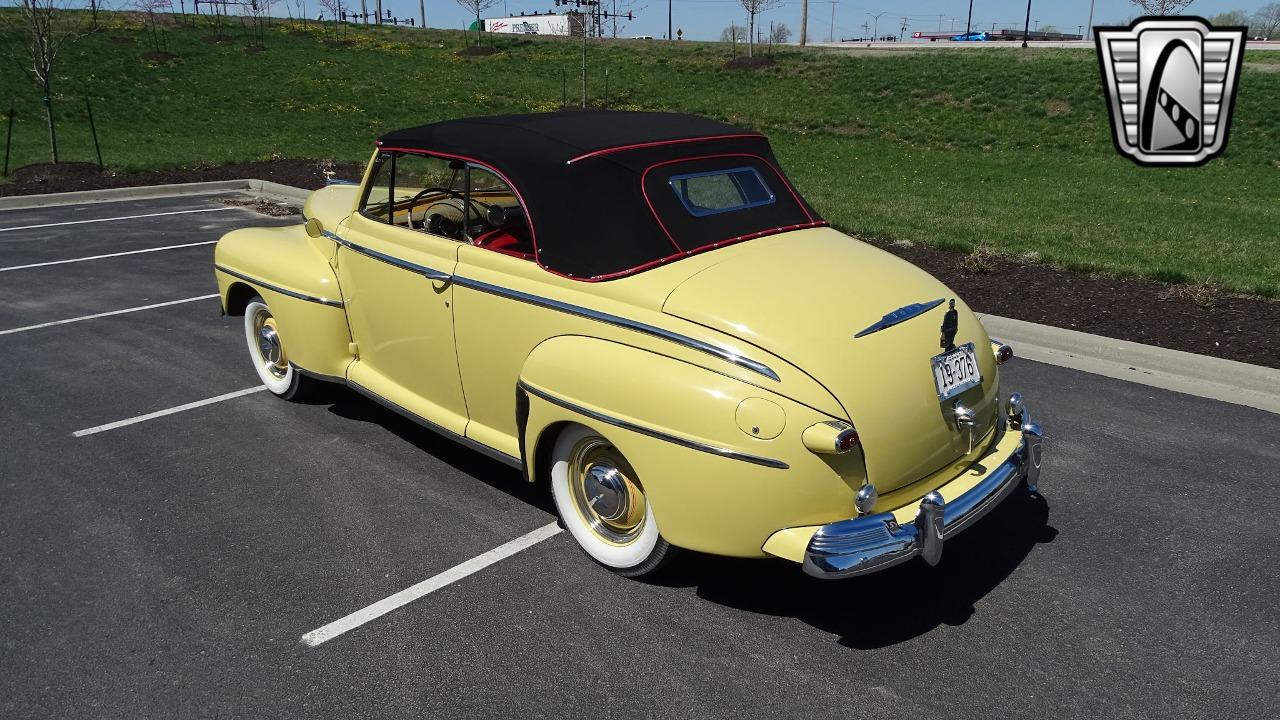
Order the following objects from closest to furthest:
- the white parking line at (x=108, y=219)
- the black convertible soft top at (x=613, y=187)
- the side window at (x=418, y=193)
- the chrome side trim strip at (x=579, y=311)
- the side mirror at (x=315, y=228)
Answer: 1. the chrome side trim strip at (x=579, y=311)
2. the black convertible soft top at (x=613, y=187)
3. the side window at (x=418, y=193)
4. the side mirror at (x=315, y=228)
5. the white parking line at (x=108, y=219)

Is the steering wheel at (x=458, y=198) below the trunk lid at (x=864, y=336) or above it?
above

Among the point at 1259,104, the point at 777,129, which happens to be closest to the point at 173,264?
the point at 777,129

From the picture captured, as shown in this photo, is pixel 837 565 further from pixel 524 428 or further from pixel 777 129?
pixel 777 129

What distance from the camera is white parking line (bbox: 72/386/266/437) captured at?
215 inches

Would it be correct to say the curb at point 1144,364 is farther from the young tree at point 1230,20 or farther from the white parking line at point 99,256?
the young tree at point 1230,20

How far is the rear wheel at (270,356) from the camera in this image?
5.81 m

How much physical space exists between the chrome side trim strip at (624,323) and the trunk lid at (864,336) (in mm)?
87

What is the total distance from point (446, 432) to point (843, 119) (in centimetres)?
2430

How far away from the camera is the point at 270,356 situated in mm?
5965

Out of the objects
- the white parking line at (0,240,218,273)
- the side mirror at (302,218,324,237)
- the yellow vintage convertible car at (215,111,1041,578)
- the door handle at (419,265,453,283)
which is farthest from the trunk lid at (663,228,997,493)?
the white parking line at (0,240,218,273)

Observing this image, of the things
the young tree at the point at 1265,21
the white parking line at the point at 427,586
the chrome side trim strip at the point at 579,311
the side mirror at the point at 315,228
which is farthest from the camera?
the young tree at the point at 1265,21

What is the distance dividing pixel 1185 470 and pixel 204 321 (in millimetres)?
7493

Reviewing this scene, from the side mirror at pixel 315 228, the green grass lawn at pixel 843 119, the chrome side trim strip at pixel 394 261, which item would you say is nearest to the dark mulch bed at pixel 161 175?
the green grass lawn at pixel 843 119

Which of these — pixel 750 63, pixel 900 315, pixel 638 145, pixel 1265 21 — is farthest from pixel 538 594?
pixel 1265 21
